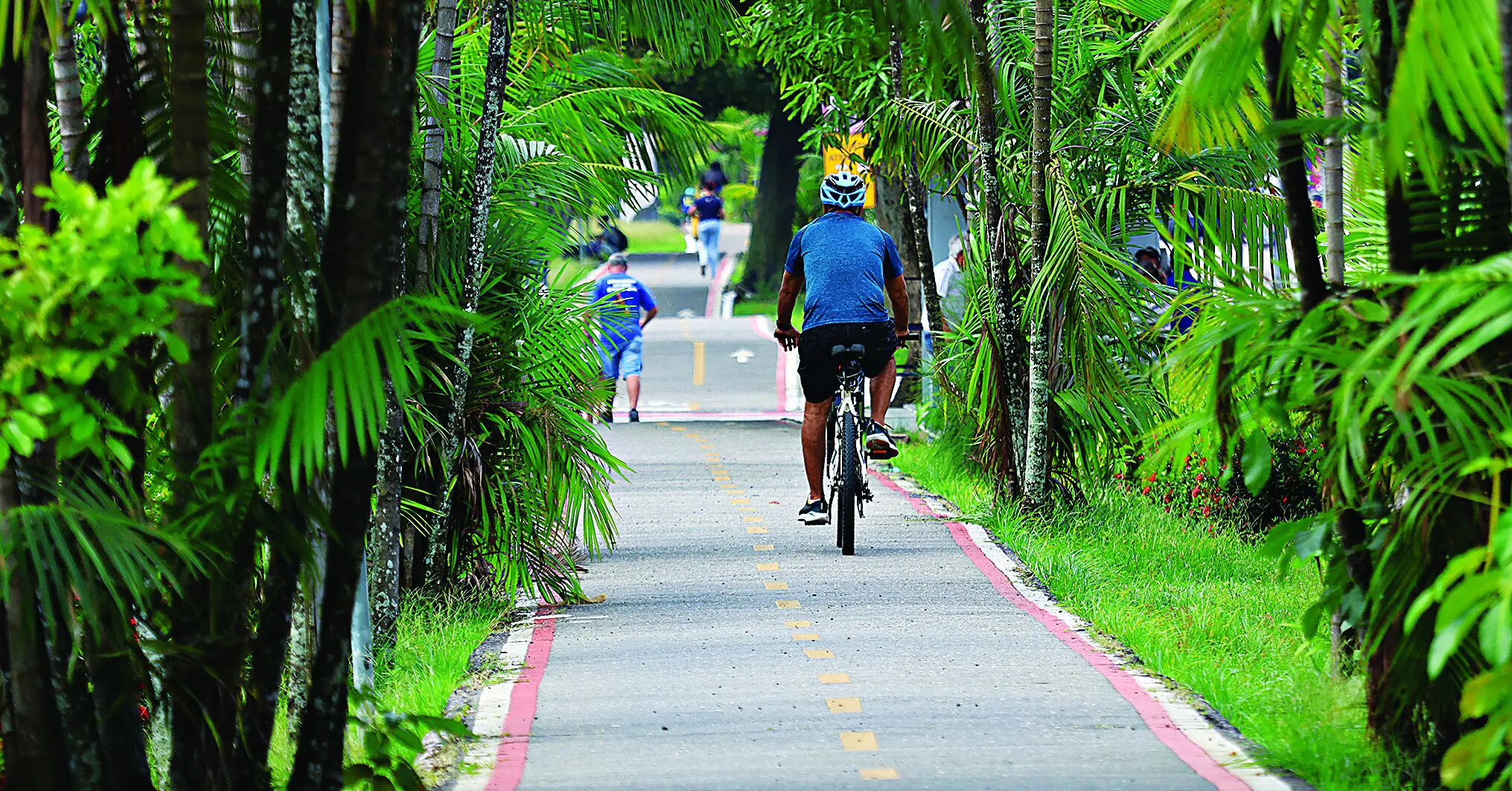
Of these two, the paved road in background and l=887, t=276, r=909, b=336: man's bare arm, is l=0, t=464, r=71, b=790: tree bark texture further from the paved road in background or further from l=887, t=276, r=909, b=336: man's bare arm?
l=887, t=276, r=909, b=336: man's bare arm

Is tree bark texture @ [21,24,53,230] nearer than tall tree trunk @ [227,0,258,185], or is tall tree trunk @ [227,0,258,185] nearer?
tree bark texture @ [21,24,53,230]

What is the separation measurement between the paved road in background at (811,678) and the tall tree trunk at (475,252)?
69 centimetres

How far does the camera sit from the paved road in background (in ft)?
18.3

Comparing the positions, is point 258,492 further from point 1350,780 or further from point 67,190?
point 1350,780

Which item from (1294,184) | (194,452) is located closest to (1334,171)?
(1294,184)

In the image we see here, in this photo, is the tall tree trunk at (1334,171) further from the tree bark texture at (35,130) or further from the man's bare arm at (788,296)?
the man's bare arm at (788,296)

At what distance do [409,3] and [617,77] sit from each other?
16.5ft

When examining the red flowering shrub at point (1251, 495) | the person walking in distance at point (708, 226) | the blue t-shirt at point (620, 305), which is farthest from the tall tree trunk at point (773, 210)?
the red flowering shrub at point (1251, 495)

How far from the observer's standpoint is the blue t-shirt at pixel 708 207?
134 feet

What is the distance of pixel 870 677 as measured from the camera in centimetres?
693

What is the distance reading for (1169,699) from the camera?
6.54 metres

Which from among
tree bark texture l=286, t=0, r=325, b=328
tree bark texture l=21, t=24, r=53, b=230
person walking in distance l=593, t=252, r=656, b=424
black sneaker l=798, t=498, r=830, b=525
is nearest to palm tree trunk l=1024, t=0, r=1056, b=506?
black sneaker l=798, t=498, r=830, b=525

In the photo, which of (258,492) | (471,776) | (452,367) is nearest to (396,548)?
(452,367)

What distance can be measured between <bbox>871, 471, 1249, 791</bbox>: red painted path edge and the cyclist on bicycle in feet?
2.95
